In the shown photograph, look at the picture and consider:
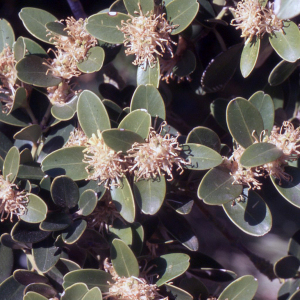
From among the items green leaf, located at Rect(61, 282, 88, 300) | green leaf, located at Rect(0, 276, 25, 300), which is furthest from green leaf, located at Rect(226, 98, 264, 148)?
green leaf, located at Rect(0, 276, 25, 300)

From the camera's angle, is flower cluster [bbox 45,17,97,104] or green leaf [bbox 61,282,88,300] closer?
green leaf [bbox 61,282,88,300]

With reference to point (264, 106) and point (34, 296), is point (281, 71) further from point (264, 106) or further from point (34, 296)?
point (34, 296)

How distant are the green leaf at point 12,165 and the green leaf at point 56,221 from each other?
164 mm

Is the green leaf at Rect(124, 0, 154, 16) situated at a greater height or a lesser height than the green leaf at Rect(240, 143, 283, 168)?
greater

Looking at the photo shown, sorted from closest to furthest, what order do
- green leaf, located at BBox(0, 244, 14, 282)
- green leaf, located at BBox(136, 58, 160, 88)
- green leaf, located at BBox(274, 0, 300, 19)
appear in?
green leaf, located at BBox(274, 0, 300, 19) → green leaf, located at BBox(136, 58, 160, 88) → green leaf, located at BBox(0, 244, 14, 282)

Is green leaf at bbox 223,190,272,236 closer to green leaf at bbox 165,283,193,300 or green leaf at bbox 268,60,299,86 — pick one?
green leaf at bbox 165,283,193,300

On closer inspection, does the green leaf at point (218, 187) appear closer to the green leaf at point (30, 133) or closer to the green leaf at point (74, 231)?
the green leaf at point (74, 231)

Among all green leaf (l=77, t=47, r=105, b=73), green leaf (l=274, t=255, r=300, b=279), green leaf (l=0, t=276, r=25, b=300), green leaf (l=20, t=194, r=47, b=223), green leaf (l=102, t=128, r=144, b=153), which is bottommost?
green leaf (l=274, t=255, r=300, b=279)

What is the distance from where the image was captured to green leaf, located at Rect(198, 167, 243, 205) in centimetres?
96

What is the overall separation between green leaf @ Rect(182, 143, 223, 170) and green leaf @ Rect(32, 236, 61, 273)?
52 cm

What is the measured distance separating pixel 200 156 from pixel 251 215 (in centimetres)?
27

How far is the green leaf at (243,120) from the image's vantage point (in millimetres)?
992

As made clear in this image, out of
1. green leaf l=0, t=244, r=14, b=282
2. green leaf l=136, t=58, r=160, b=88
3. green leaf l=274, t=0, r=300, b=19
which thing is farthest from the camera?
green leaf l=0, t=244, r=14, b=282

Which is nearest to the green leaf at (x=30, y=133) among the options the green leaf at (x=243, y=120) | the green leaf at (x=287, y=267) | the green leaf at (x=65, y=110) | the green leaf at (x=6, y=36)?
the green leaf at (x=65, y=110)
